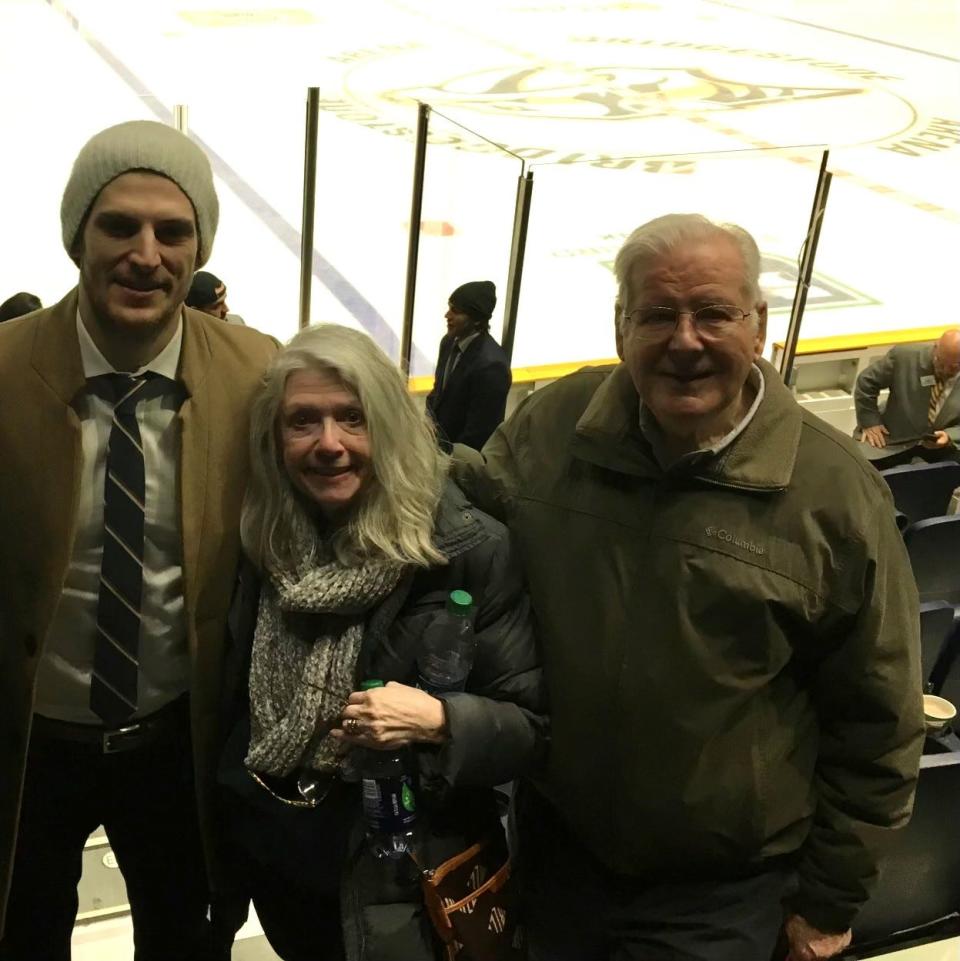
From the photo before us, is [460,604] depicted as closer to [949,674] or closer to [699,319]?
[699,319]

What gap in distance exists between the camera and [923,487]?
135 inches

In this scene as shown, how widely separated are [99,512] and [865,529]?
1.00m

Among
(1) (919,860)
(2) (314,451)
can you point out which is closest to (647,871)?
(1) (919,860)

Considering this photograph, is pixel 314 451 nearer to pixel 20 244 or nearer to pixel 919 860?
pixel 919 860

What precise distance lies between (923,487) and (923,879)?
6.06 feet

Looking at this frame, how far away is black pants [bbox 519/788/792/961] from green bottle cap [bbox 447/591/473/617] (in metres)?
0.43

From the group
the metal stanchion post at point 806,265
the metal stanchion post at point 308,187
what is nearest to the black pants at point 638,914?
the metal stanchion post at point 308,187

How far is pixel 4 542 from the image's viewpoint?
1.62 m

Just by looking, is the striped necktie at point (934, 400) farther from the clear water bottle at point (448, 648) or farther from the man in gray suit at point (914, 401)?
the clear water bottle at point (448, 648)

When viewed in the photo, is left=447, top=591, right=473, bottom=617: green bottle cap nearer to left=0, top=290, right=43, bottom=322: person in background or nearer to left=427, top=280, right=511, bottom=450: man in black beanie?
left=0, top=290, right=43, bottom=322: person in background

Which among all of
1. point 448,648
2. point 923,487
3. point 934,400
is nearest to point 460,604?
point 448,648

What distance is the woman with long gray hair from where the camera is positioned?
1490 mm

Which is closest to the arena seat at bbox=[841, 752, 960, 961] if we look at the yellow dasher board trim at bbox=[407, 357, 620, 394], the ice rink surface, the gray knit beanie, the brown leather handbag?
the brown leather handbag

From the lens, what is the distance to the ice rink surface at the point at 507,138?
5168mm
